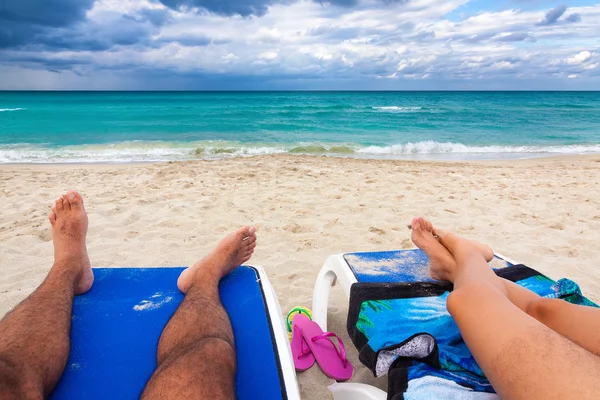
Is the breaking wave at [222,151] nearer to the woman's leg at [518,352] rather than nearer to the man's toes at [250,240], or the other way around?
the man's toes at [250,240]

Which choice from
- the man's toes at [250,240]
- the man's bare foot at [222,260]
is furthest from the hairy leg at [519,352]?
the man's toes at [250,240]

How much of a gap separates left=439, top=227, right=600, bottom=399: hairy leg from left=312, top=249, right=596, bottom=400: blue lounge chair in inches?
10.6

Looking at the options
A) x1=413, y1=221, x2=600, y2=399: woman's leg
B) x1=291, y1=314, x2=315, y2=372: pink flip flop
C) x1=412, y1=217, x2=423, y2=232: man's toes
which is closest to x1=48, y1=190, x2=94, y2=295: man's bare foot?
x1=291, y1=314, x2=315, y2=372: pink flip flop

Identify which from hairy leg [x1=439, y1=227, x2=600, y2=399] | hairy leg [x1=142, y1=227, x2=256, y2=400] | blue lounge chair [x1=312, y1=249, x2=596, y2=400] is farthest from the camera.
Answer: blue lounge chair [x1=312, y1=249, x2=596, y2=400]

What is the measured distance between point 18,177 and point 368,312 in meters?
6.15

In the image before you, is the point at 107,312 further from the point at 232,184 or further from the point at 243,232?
the point at 232,184

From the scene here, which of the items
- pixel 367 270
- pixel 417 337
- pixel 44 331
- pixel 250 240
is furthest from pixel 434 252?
pixel 44 331

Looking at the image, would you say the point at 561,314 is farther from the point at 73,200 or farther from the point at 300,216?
the point at 300,216

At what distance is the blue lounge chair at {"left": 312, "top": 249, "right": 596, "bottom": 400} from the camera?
1.49m

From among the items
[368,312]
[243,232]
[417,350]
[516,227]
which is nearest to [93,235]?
[243,232]

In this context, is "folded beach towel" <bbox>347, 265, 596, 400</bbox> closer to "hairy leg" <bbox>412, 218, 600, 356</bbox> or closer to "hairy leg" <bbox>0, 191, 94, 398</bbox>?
"hairy leg" <bbox>412, 218, 600, 356</bbox>

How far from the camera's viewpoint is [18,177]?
5973mm

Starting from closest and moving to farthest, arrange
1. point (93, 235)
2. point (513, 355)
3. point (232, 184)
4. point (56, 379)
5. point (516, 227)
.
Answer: point (513, 355) → point (56, 379) → point (93, 235) → point (516, 227) → point (232, 184)

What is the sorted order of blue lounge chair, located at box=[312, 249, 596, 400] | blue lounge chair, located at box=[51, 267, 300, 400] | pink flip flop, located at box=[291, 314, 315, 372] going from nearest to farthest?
blue lounge chair, located at box=[51, 267, 300, 400], blue lounge chair, located at box=[312, 249, 596, 400], pink flip flop, located at box=[291, 314, 315, 372]
